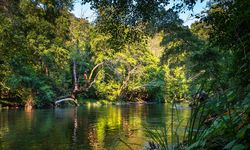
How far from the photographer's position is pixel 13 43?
1020 cm

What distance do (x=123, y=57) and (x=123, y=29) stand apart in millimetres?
33451

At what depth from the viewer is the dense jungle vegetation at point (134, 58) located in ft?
7.75

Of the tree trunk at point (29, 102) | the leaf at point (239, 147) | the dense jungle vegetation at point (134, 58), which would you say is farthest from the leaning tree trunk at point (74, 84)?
the leaf at point (239, 147)

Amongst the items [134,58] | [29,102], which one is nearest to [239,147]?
[29,102]

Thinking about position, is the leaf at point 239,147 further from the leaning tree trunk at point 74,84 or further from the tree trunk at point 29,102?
the leaning tree trunk at point 74,84

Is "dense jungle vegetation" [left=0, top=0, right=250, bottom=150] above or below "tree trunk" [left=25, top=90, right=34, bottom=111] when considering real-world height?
above

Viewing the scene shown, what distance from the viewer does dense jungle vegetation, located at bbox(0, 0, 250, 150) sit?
7.75 ft

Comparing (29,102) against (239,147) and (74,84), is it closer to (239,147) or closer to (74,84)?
(74,84)

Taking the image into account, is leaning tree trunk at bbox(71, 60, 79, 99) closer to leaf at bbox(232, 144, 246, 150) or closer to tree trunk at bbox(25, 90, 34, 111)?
tree trunk at bbox(25, 90, 34, 111)

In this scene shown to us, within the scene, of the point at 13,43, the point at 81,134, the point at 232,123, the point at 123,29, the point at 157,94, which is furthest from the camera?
the point at 157,94

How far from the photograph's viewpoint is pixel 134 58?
1759 inches

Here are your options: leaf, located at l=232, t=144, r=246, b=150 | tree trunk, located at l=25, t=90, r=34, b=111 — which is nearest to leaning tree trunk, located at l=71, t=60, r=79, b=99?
tree trunk, located at l=25, t=90, r=34, b=111

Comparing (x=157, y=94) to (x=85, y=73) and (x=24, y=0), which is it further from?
(x=24, y=0)

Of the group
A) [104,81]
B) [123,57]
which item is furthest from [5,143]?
[104,81]
